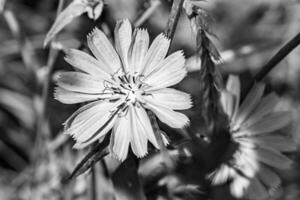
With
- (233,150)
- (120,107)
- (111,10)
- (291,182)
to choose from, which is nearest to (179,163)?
(233,150)

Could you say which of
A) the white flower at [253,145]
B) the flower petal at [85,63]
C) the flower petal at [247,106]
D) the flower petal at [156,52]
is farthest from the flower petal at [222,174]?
the flower petal at [85,63]

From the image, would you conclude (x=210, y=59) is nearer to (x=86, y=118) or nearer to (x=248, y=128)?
(x=86, y=118)

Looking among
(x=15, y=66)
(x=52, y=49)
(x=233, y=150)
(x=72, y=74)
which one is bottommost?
(x=233, y=150)

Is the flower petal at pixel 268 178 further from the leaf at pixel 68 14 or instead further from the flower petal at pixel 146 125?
the leaf at pixel 68 14

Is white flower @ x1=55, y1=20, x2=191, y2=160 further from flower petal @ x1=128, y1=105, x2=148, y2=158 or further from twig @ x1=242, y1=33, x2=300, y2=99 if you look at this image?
twig @ x1=242, y1=33, x2=300, y2=99

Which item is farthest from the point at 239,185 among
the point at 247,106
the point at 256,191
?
the point at 247,106

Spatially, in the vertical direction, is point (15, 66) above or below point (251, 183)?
above

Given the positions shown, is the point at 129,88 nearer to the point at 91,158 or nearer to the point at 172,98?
the point at 172,98

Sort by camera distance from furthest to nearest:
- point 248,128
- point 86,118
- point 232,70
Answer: point 232,70 → point 248,128 → point 86,118


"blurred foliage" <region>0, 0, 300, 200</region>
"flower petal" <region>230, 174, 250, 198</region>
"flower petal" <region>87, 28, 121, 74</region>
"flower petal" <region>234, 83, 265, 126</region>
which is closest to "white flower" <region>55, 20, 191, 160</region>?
"flower petal" <region>87, 28, 121, 74</region>
